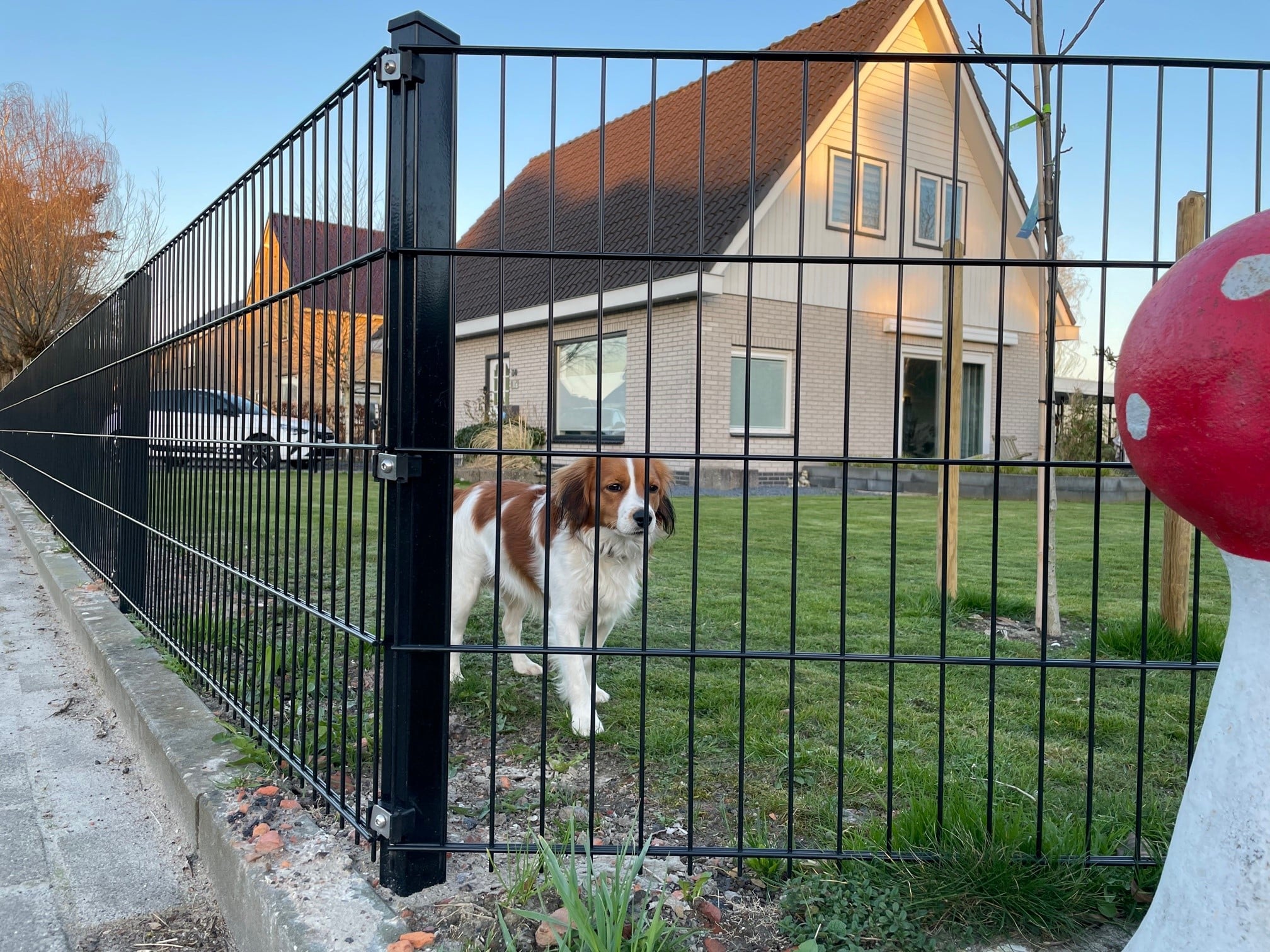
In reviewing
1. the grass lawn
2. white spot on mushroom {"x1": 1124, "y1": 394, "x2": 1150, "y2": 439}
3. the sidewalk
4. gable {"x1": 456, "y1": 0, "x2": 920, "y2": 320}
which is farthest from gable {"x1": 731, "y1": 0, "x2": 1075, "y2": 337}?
white spot on mushroom {"x1": 1124, "y1": 394, "x2": 1150, "y2": 439}

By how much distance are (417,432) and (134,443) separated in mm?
3663

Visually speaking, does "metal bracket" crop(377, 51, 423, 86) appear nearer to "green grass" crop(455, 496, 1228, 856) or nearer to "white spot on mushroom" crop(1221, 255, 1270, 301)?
"green grass" crop(455, 496, 1228, 856)

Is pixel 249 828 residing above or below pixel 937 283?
below

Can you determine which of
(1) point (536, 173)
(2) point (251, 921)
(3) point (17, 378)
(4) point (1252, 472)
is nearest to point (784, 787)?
(2) point (251, 921)

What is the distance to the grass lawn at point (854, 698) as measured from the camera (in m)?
2.39

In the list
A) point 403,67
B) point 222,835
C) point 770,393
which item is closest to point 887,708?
point 222,835

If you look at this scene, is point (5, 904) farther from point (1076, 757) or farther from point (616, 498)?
point (1076, 757)

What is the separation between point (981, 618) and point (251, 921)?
4.40 m

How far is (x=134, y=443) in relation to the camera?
16.3 feet

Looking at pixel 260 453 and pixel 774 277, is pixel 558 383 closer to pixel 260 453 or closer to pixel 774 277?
pixel 260 453

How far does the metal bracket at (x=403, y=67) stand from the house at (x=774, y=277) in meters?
9.57

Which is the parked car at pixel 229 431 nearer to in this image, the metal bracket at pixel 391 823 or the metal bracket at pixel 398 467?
the metal bracket at pixel 398 467

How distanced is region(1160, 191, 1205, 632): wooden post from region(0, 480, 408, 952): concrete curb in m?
3.82

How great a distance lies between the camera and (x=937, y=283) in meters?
15.9
